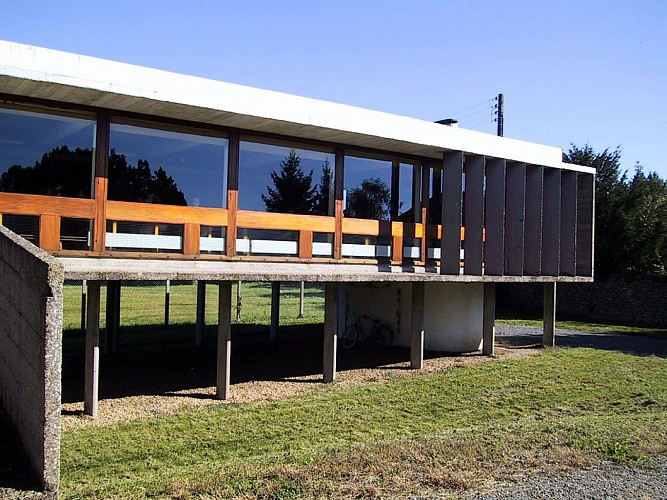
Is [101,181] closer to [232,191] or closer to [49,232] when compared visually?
[49,232]

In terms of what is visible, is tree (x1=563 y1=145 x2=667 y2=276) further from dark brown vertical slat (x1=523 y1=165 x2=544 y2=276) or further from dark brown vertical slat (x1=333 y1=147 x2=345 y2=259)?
dark brown vertical slat (x1=333 y1=147 x2=345 y2=259)

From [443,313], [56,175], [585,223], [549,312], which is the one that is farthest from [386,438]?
[549,312]

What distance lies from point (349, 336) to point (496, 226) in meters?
5.56

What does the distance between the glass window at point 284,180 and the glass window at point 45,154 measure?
2.44 m

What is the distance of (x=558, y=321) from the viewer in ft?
78.3

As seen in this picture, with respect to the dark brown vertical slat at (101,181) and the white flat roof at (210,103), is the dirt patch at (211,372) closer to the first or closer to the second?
the dark brown vertical slat at (101,181)

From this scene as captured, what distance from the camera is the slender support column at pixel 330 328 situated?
11.3 meters

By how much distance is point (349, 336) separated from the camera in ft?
55.5

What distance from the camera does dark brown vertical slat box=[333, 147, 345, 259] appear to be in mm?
11477

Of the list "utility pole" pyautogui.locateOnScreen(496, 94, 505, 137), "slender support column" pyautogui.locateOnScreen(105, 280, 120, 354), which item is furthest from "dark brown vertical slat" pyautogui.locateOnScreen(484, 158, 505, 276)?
"utility pole" pyautogui.locateOnScreen(496, 94, 505, 137)

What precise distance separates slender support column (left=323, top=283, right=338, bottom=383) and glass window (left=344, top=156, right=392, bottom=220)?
1.46 m

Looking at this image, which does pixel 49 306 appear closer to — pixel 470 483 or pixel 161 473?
pixel 161 473

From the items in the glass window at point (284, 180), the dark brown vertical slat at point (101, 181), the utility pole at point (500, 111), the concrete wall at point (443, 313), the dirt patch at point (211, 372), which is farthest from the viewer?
the utility pole at point (500, 111)

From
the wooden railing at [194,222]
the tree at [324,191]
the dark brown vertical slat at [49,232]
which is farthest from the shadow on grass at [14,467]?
the tree at [324,191]
